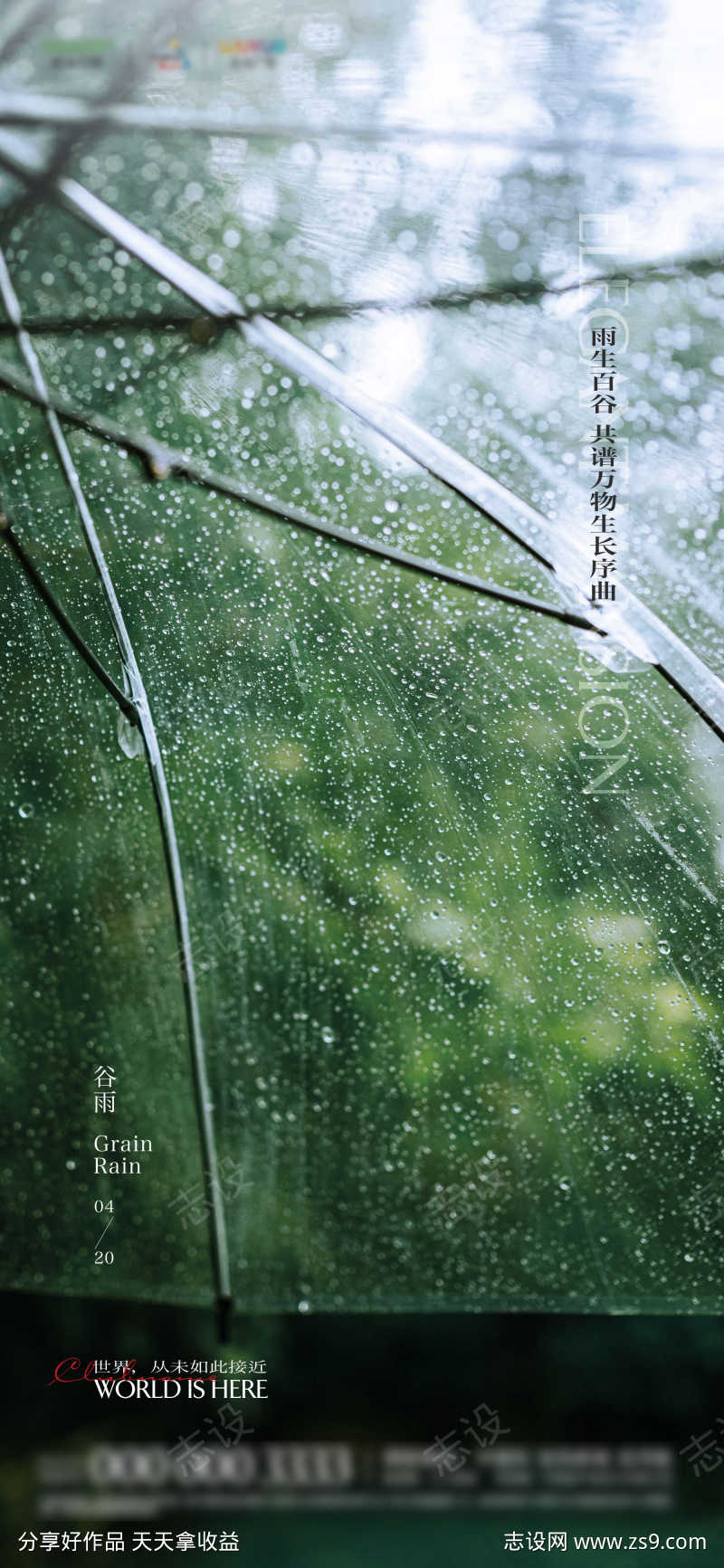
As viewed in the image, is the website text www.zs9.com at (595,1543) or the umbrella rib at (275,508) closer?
the umbrella rib at (275,508)

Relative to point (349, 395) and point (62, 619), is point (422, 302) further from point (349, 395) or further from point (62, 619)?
point (62, 619)

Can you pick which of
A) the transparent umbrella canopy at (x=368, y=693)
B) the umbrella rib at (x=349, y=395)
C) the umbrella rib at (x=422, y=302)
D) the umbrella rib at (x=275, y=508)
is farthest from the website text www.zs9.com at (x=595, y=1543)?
the umbrella rib at (x=422, y=302)

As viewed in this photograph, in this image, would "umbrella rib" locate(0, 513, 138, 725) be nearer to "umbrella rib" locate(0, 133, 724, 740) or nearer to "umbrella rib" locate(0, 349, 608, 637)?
"umbrella rib" locate(0, 349, 608, 637)

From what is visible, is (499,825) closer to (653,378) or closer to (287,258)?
(653,378)

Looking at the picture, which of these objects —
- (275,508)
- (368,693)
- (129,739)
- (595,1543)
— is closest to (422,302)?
(275,508)

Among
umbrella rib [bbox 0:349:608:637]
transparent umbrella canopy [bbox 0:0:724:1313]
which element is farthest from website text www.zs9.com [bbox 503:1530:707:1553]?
umbrella rib [bbox 0:349:608:637]

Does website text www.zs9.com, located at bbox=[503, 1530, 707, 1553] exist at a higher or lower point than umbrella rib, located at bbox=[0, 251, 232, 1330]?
lower

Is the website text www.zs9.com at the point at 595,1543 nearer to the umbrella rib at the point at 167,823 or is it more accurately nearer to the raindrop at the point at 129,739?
the umbrella rib at the point at 167,823
